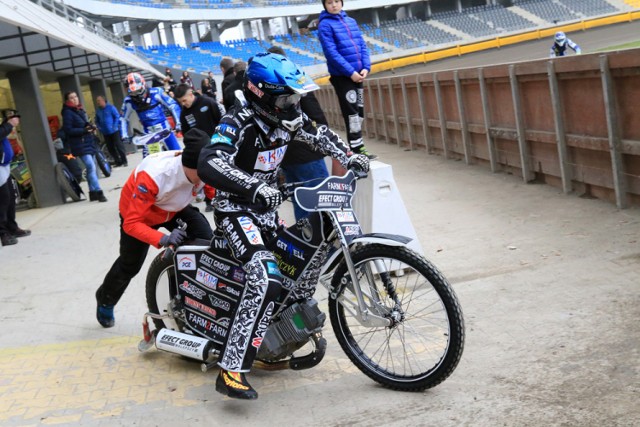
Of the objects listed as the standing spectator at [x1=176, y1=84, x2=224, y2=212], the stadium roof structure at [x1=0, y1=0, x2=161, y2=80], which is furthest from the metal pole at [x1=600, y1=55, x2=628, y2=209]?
the stadium roof structure at [x1=0, y1=0, x2=161, y2=80]

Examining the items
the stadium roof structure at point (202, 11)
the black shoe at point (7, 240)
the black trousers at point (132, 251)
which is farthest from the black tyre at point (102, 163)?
the stadium roof structure at point (202, 11)

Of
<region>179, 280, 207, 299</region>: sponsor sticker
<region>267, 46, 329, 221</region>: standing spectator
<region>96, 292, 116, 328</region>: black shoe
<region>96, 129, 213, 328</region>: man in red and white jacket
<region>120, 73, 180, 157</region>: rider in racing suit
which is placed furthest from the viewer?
<region>120, 73, 180, 157</region>: rider in racing suit

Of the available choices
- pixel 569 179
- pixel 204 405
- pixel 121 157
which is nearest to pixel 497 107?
pixel 569 179

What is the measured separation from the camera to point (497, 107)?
11289mm

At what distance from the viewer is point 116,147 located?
23359 millimetres

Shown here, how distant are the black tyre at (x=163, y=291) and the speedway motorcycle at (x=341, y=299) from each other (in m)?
0.28

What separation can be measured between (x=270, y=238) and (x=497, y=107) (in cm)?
719

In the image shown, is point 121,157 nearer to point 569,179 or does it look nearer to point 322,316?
point 569,179

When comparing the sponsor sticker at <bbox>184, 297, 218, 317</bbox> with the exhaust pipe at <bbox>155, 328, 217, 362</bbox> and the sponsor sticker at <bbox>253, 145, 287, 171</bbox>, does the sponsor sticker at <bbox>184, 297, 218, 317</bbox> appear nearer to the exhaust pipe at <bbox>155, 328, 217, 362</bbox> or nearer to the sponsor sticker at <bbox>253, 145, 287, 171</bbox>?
the exhaust pipe at <bbox>155, 328, 217, 362</bbox>

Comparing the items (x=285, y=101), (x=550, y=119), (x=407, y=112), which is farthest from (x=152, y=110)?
(x=285, y=101)

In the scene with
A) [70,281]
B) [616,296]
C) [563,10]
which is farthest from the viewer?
[563,10]

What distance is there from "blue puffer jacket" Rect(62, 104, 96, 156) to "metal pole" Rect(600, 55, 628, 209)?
10.9 meters

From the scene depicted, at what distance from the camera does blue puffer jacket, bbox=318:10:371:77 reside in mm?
8961

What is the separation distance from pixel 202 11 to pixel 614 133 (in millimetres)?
61182
